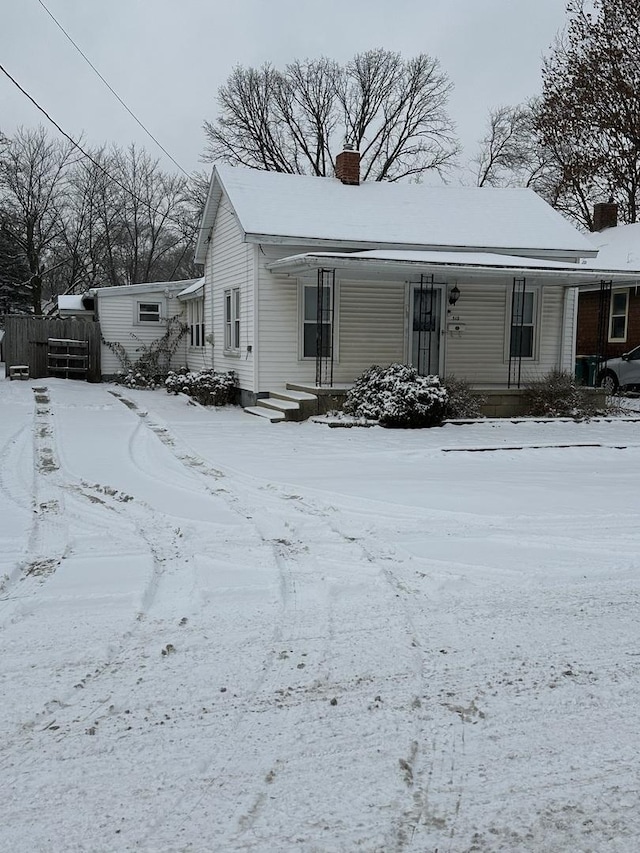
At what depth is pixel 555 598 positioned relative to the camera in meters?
4.53

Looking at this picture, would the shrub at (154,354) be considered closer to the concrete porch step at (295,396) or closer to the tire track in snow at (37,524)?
the concrete porch step at (295,396)

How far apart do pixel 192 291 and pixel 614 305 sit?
1291 centimetres

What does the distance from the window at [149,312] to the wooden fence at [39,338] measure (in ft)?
4.49

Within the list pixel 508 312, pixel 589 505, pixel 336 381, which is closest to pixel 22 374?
pixel 336 381

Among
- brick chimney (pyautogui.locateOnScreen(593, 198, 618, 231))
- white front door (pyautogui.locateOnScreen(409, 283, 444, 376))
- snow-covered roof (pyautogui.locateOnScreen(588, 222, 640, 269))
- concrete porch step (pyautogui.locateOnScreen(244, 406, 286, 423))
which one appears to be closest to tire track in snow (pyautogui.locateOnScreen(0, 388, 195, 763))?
concrete porch step (pyautogui.locateOnScreen(244, 406, 286, 423))

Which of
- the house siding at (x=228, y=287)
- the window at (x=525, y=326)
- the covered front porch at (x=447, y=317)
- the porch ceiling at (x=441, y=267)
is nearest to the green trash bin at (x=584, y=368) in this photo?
the covered front porch at (x=447, y=317)

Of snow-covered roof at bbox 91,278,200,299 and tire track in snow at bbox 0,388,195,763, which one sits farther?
snow-covered roof at bbox 91,278,200,299

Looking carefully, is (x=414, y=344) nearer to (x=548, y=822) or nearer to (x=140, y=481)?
(x=140, y=481)

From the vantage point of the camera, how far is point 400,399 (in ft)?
39.7

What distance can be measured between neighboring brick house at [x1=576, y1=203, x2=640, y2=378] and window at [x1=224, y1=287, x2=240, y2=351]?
10.3m

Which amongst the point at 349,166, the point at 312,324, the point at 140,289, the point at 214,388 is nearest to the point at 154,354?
the point at 140,289

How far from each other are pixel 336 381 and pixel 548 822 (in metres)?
12.6

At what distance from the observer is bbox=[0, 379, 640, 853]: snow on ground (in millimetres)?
2477

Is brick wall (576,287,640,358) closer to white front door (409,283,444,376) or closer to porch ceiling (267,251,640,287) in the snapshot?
porch ceiling (267,251,640,287)
